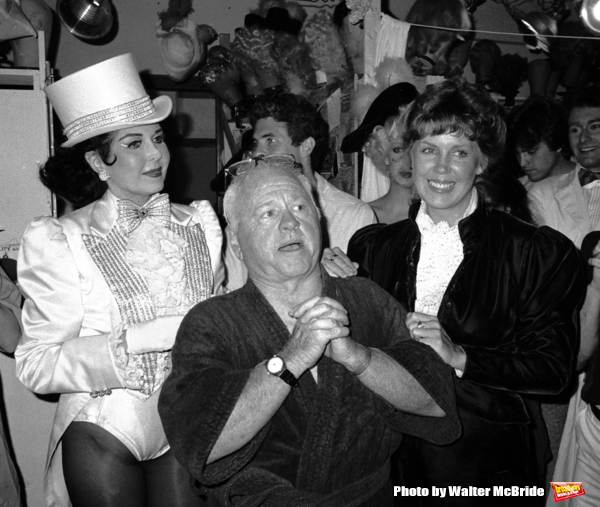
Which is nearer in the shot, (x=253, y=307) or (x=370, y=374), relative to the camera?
(x=370, y=374)

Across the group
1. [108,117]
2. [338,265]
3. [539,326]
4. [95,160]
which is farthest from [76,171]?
[539,326]

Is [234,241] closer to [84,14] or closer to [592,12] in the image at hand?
[592,12]

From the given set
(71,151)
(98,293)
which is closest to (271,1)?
(71,151)

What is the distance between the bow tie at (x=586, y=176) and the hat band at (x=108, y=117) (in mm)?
2594

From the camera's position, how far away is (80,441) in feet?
6.07

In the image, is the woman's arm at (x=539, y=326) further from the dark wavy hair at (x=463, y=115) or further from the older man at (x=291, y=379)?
the dark wavy hair at (x=463, y=115)

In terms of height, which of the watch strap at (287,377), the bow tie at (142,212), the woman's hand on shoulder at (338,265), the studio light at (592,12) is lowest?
the watch strap at (287,377)

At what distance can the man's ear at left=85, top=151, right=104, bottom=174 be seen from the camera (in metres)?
2.10

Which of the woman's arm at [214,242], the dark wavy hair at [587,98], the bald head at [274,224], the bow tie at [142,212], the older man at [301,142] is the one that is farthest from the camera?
the dark wavy hair at [587,98]

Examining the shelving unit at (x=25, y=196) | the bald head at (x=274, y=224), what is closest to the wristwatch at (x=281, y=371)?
the bald head at (x=274, y=224)

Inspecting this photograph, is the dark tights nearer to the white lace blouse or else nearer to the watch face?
the watch face

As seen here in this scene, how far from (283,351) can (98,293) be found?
2.77 ft

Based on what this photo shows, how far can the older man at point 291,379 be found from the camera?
1.36 m

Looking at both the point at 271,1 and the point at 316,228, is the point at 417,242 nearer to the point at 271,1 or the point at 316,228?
the point at 316,228
